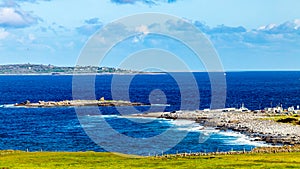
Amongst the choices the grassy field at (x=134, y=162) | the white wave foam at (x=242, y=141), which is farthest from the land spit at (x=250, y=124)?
the grassy field at (x=134, y=162)

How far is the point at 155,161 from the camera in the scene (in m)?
79.5

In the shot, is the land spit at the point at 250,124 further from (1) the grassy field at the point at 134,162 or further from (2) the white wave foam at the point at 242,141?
(1) the grassy field at the point at 134,162

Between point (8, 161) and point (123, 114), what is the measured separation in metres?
110

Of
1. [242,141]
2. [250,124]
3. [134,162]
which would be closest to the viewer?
[134,162]

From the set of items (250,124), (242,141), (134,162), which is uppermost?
(250,124)

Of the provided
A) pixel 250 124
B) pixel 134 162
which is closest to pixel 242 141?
pixel 250 124

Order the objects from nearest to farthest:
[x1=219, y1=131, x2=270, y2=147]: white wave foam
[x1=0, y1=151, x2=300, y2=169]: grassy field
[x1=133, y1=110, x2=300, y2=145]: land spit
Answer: [x1=0, y1=151, x2=300, y2=169]: grassy field < [x1=219, y1=131, x2=270, y2=147]: white wave foam < [x1=133, y1=110, x2=300, y2=145]: land spit

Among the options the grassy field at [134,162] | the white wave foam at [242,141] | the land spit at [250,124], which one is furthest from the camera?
the land spit at [250,124]

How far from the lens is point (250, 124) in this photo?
146 metres

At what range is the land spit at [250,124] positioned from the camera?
121312 millimetres

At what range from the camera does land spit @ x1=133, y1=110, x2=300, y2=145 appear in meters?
121

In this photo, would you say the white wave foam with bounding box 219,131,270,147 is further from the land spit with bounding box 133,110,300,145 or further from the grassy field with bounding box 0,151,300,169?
the grassy field with bounding box 0,151,300,169

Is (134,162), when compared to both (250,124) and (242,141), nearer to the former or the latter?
(242,141)

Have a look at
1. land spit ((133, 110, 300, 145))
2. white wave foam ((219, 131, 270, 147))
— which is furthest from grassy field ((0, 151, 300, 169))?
land spit ((133, 110, 300, 145))
